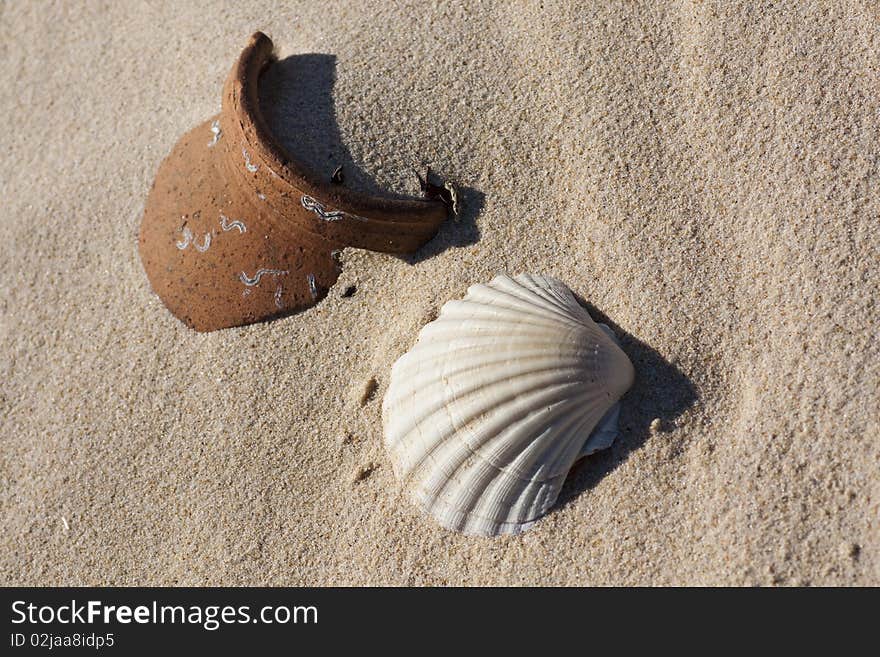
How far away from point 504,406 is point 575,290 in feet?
1.60

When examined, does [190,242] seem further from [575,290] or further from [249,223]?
[575,290]

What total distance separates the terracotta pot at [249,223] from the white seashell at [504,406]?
15.9 inches

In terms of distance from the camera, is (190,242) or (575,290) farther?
(190,242)

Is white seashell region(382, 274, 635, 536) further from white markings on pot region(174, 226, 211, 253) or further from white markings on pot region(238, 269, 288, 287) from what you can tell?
white markings on pot region(174, 226, 211, 253)

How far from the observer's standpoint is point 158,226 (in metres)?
2.69

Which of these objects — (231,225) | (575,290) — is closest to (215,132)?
(231,225)

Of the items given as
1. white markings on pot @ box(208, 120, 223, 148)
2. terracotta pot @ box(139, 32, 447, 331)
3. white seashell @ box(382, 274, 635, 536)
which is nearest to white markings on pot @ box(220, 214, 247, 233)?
terracotta pot @ box(139, 32, 447, 331)

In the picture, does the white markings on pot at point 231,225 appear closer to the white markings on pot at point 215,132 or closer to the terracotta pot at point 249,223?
the terracotta pot at point 249,223

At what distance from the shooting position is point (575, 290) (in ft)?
7.79

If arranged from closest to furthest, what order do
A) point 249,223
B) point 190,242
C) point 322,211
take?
1. point 322,211
2. point 249,223
3. point 190,242

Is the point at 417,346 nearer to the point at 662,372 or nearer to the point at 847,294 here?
the point at 662,372

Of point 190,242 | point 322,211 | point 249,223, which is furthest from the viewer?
point 190,242

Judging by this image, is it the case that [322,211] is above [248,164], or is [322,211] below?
below
